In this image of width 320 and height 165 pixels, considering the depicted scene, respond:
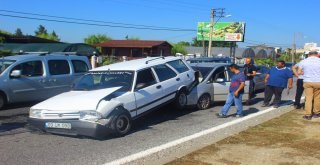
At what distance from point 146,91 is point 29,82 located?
4.42 meters

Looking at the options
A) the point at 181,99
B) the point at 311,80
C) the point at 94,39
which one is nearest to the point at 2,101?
the point at 181,99

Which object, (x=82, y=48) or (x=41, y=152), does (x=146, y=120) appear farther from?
→ (x=82, y=48)

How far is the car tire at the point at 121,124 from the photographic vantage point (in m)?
7.90

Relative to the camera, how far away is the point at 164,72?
10156mm

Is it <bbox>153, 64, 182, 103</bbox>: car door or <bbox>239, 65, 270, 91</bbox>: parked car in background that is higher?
<bbox>153, 64, 182, 103</bbox>: car door

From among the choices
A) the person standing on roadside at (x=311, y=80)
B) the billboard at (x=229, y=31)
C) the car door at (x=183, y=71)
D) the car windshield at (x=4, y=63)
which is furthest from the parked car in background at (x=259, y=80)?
the billboard at (x=229, y=31)

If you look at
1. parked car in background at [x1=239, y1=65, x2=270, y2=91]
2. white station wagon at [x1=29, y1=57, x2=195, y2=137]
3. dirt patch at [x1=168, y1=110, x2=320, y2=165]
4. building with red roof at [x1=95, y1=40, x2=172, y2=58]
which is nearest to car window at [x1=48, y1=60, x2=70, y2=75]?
white station wagon at [x1=29, y1=57, x2=195, y2=137]

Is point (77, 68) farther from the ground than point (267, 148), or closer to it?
farther from the ground

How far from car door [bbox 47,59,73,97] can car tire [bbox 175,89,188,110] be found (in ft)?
13.3

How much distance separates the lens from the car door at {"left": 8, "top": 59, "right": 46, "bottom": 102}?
1159 centimetres

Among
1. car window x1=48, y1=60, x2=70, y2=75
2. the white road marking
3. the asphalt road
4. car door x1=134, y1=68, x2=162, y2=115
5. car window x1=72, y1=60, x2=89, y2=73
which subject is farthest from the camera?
car window x1=72, y1=60, x2=89, y2=73

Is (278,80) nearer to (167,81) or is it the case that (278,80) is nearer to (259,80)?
(167,81)

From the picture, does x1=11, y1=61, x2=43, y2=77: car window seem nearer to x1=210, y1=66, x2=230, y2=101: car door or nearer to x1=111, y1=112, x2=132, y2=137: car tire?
x1=111, y1=112, x2=132, y2=137: car tire

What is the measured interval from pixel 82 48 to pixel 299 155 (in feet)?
77.1
